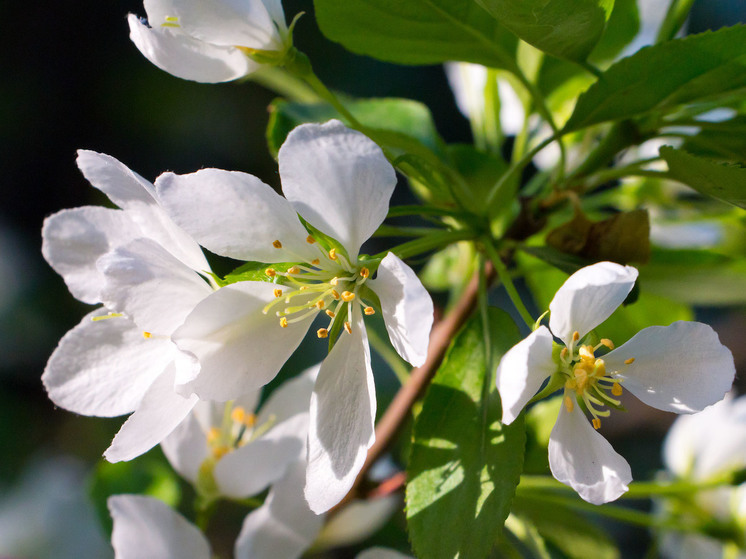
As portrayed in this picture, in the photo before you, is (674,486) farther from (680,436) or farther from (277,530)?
(277,530)

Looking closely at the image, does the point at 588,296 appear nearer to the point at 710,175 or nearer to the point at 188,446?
the point at 710,175

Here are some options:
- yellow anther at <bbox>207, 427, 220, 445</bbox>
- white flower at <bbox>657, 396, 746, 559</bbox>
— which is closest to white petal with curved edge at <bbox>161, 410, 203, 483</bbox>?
yellow anther at <bbox>207, 427, 220, 445</bbox>

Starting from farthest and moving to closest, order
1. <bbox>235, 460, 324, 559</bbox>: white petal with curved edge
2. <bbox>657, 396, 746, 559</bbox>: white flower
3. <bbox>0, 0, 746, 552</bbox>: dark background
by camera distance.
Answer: <bbox>0, 0, 746, 552</bbox>: dark background → <bbox>657, 396, 746, 559</bbox>: white flower → <bbox>235, 460, 324, 559</bbox>: white petal with curved edge

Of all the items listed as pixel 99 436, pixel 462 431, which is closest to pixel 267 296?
pixel 462 431

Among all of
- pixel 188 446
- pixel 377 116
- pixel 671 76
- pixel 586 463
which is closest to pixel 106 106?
pixel 377 116

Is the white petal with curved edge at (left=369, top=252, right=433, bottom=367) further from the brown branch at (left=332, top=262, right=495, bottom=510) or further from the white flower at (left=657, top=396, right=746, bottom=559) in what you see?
the white flower at (left=657, top=396, right=746, bottom=559)
